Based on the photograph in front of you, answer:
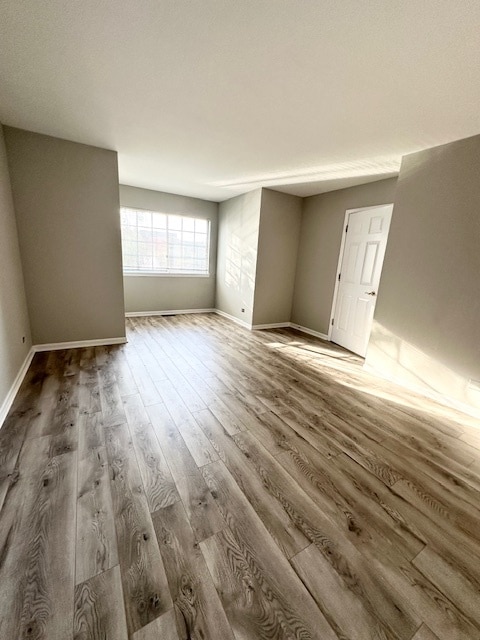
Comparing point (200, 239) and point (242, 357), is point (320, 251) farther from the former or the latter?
point (200, 239)

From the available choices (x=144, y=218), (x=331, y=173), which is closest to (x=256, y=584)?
(x=331, y=173)

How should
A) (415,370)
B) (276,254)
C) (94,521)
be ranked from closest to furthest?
(94,521) → (415,370) → (276,254)

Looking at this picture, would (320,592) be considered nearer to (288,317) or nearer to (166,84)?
(166,84)

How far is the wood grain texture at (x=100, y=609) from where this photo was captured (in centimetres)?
86

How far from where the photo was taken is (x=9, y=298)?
2395 millimetres

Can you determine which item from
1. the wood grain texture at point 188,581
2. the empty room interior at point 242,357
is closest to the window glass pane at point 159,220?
the empty room interior at point 242,357

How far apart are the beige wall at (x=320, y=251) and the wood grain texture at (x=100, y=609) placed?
431cm

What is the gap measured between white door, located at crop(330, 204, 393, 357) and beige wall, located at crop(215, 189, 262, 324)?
5.23 feet

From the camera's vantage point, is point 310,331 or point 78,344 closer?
point 78,344

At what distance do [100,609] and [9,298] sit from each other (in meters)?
2.58

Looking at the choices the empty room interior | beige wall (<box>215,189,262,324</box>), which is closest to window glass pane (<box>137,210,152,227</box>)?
the empty room interior

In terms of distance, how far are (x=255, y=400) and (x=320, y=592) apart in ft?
4.75

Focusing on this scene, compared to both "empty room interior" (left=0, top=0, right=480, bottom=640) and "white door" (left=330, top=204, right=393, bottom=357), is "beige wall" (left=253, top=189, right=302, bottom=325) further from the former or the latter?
"white door" (left=330, top=204, right=393, bottom=357)

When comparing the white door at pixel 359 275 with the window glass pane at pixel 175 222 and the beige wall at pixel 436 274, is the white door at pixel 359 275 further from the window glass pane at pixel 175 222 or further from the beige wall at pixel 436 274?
the window glass pane at pixel 175 222
